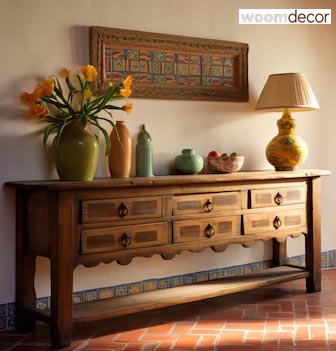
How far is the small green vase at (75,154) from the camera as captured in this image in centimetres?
338

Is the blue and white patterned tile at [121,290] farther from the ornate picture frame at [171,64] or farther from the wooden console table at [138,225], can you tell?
the ornate picture frame at [171,64]

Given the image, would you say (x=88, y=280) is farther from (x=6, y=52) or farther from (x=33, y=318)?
(x=6, y=52)

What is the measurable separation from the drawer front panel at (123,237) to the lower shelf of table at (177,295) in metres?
0.34

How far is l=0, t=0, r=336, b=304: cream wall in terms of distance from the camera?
3523mm

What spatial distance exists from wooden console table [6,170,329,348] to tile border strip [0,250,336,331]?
3.1 inches

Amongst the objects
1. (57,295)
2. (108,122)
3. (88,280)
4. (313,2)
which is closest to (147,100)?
(108,122)

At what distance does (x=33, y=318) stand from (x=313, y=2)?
3243mm

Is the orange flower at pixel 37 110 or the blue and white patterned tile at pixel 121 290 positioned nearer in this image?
the orange flower at pixel 37 110

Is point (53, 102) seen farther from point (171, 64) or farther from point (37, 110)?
point (171, 64)

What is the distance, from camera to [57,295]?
3.18 metres

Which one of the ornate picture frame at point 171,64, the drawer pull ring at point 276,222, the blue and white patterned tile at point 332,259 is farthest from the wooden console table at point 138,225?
the blue and white patterned tile at point 332,259

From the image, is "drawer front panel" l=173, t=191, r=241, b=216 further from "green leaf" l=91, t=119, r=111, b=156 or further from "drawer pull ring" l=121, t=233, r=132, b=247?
"green leaf" l=91, t=119, r=111, b=156

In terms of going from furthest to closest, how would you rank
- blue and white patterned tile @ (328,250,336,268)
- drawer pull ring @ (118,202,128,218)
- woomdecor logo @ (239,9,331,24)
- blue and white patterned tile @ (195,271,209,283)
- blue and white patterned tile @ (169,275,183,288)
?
1. blue and white patterned tile @ (328,250,336,268)
2. woomdecor logo @ (239,9,331,24)
3. blue and white patterned tile @ (195,271,209,283)
4. blue and white patterned tile @ (169,275,183,288)
5. drawer pull ring @ (118,202,128,218)

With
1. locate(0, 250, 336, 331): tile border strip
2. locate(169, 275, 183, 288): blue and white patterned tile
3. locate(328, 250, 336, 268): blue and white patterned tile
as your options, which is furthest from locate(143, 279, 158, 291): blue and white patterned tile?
locate(328, 250, 336, 268): blue and white patterned tile
